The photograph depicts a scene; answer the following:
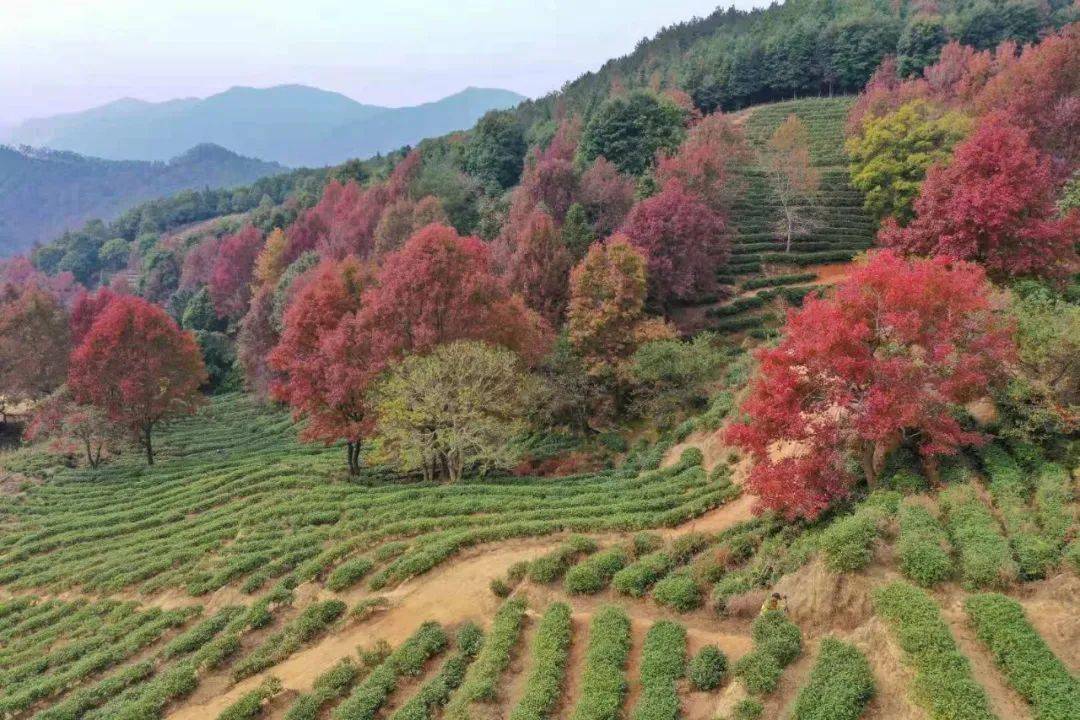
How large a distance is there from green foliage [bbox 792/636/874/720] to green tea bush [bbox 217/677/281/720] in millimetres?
11630

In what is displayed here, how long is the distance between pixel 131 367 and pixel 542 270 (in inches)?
979

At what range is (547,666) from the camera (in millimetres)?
13961

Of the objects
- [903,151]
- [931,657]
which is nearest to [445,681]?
[931,657]

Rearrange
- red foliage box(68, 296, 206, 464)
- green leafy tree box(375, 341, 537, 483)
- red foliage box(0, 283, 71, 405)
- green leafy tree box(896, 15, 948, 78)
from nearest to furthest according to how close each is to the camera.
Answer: green leafy tree box(375, 341, 537, 483) < red foliage box(68, 296, 206, 464) < red foliage box(0, 283, 71, 405) < green leafy tree box(896, 15, 948, 78)

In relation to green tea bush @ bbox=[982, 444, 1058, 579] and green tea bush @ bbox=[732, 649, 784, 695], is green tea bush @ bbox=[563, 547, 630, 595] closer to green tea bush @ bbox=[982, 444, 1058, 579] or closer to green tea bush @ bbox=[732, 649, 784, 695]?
green tea bush @ bbox=[732, 649, 784, 695]

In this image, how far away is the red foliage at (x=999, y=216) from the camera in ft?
89.3

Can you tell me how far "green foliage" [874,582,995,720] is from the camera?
9.77 m

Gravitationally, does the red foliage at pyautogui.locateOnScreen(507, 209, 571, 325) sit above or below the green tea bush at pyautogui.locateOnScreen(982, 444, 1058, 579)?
above

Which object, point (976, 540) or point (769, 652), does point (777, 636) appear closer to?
point (769, 652)

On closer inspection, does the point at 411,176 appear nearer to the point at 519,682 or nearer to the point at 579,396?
the point at 579,396

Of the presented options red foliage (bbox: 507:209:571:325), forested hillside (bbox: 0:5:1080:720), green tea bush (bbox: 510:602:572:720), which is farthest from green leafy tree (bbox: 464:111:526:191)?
green tea bush (bbox: 510:602:572:720)

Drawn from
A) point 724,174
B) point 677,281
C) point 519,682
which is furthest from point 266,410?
point 519,682

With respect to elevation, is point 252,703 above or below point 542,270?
below

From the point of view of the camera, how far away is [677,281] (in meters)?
39.9
